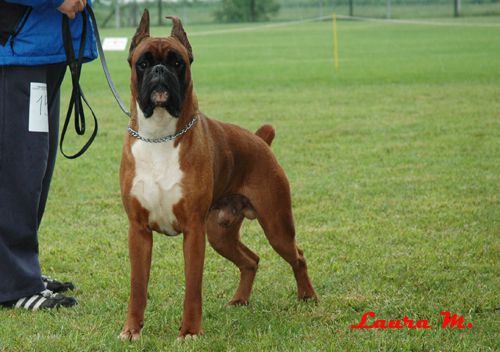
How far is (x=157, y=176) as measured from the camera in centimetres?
409

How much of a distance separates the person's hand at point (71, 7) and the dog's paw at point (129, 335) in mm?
1702

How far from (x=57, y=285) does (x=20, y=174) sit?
79 cm

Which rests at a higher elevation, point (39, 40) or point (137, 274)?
point (39, 40)

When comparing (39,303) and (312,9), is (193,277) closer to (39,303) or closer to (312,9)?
(39,303)

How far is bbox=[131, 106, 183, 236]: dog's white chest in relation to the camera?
161 inches

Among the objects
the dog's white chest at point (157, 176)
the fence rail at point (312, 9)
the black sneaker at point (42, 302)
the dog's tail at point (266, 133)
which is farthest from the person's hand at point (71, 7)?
the fence rail at point (312, 9)

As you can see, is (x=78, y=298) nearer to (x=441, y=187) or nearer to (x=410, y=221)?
(x=410, y=221)

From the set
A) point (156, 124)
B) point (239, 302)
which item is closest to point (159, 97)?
point (156, 124)

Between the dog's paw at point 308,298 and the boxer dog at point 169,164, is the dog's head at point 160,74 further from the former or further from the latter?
the dog's paw at point 308,298

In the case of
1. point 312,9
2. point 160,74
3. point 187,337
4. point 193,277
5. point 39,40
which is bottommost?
point 312,9

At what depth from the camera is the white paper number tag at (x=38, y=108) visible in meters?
4.79

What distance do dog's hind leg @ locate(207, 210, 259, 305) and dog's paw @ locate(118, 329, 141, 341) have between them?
84cm

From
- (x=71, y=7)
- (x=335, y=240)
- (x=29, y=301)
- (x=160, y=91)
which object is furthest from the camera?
(x=335, y=240)

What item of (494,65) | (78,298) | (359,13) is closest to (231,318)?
(78,298)
